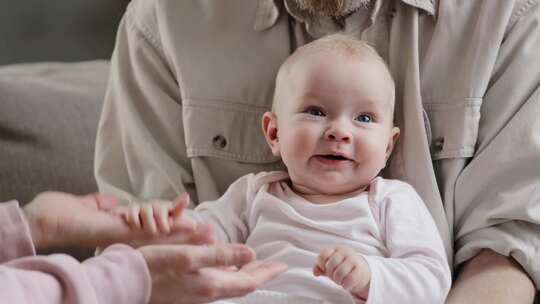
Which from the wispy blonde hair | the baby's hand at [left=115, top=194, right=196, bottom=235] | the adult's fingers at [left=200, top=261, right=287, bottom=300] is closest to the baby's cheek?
the wispy blonde hair

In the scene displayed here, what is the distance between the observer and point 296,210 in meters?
1.38

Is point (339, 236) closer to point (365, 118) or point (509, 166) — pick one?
point (365, 118)

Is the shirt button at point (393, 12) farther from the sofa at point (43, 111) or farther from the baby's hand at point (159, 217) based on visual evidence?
the sofa at point (43, 111)

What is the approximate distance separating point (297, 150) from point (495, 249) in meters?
0.34

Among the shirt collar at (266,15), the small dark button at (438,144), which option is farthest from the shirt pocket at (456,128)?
the shirt collar at (266,15)

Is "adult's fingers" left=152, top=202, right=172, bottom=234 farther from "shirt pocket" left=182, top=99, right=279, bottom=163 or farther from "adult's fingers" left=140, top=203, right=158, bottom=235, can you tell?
"shirt pocket" left=182, top=99, right=279, bottom=163

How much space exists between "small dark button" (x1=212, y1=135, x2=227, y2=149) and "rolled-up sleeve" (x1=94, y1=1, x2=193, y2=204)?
0.07 metres

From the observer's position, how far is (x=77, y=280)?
959mm

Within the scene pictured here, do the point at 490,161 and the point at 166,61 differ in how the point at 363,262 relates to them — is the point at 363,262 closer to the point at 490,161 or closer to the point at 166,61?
the point at 490,161

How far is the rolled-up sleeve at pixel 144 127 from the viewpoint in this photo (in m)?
1.58

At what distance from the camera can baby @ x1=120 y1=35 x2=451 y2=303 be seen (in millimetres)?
1280

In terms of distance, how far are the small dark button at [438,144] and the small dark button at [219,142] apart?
360mm

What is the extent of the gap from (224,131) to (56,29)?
99cm

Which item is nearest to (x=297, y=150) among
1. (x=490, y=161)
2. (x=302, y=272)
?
(x=302, y=272)
